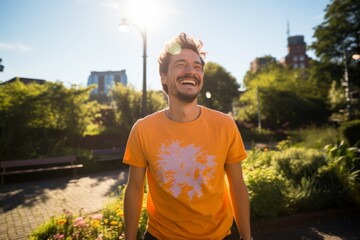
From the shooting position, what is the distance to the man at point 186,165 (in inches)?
70.1

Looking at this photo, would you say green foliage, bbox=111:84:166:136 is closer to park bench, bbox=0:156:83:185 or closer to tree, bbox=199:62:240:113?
park bench, bbox=0:156:83:185

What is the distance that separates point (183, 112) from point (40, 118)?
12.6m

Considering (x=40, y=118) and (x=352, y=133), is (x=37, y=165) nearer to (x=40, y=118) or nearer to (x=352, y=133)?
(x=40, y=118)

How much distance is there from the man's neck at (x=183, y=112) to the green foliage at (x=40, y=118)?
11.0 m

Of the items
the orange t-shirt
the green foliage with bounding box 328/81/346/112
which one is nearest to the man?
the orange t-shirt

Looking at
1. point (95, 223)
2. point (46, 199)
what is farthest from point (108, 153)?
point (95, 223)

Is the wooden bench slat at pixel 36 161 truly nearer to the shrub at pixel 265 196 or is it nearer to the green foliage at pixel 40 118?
the green foliage at pixel 40 118

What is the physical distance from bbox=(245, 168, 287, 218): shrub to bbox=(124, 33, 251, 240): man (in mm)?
3096

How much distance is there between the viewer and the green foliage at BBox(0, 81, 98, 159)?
36.4 ft

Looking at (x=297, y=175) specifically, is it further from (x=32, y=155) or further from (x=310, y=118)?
(x=310, y=118)

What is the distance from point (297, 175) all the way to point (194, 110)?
17.8 ft

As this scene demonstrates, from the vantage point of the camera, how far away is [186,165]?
1.83 meters

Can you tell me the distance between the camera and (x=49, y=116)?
511 inches

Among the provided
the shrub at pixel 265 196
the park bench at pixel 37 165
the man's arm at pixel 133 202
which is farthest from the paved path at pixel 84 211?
the man's arm at pixel 133 202
